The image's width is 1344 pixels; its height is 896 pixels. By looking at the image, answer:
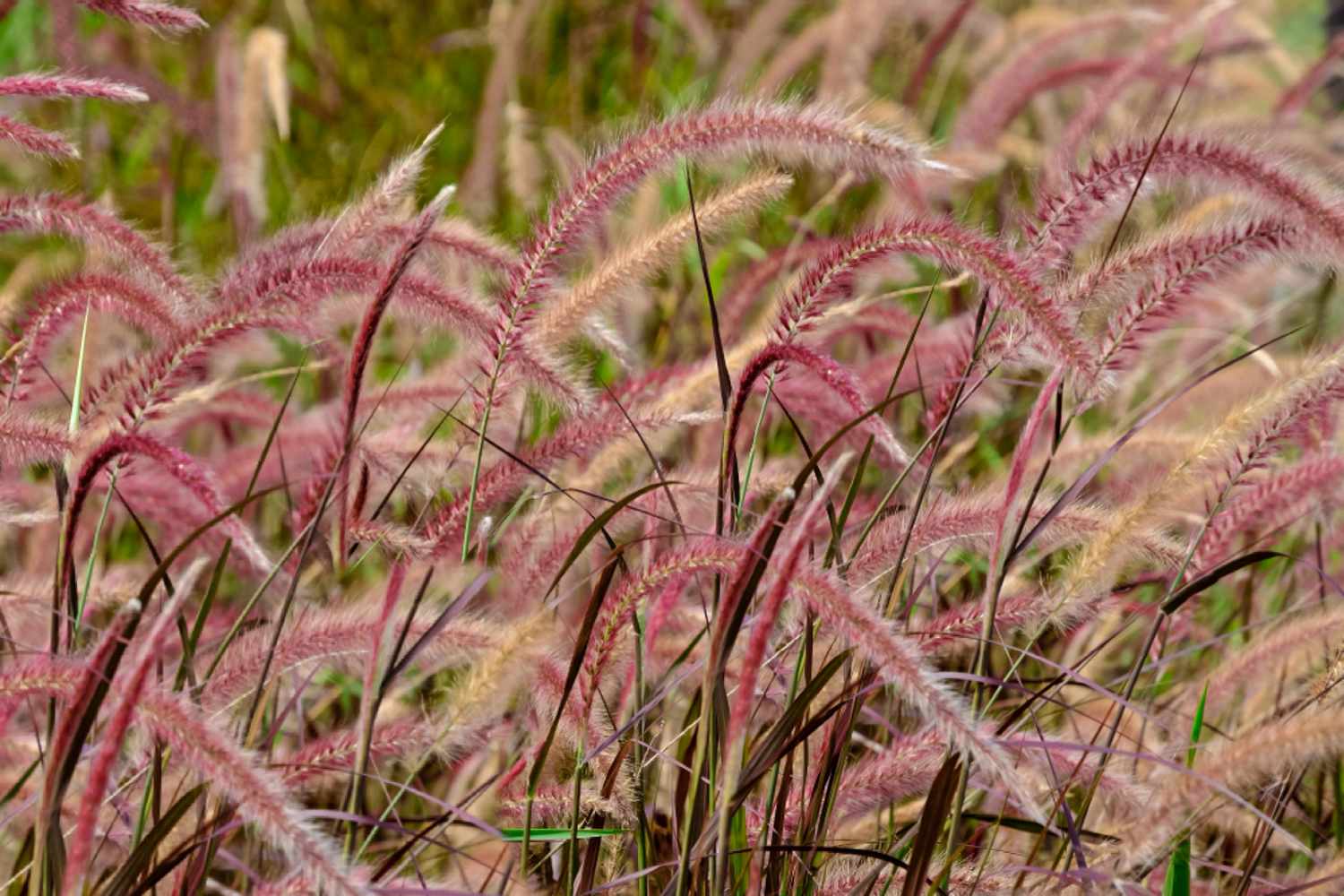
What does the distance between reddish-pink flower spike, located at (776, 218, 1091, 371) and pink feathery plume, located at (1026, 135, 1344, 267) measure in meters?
0.09

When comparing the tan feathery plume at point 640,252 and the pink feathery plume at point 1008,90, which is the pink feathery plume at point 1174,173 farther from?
the pink feathery plume at point 1008,90

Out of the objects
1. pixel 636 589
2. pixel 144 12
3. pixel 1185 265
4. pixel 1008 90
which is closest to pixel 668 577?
pixel 636 589

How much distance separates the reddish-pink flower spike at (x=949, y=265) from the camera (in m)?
1.30

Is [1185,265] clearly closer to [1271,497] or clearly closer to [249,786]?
[1271,497]

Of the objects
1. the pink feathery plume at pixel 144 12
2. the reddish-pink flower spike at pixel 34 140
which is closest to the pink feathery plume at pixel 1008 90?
the pink feathery plume at pixel 144 12

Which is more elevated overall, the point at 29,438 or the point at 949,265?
the point at 949,265

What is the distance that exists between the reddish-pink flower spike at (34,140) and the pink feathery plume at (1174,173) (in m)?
1.00

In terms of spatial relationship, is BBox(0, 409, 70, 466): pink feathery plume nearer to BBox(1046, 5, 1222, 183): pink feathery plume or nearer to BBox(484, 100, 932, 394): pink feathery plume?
BBox(484, 100, 932, 394): pink feathery plume

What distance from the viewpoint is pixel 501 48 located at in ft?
12.4

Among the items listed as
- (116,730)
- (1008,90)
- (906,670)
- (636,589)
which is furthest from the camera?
(1008,90)

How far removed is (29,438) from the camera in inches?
55.1

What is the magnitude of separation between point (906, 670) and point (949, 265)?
19.9 inches

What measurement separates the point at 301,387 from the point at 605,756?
7.15ft

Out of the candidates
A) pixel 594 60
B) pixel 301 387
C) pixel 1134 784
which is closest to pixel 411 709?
pixel 1134 784
